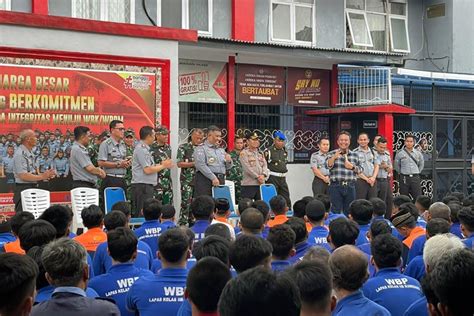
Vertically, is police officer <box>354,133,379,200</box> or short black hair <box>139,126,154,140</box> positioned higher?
short black hair <box>139,126,154,140</box>

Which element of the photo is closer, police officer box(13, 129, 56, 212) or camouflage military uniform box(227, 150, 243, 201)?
police officer box(13, 129, 56, 212)

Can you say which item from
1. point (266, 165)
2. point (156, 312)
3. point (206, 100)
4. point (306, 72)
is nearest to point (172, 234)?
point (156, 312)

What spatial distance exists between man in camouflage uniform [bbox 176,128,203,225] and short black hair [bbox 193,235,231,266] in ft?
23.3

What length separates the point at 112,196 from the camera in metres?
10.4

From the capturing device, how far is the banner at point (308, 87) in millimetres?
16625

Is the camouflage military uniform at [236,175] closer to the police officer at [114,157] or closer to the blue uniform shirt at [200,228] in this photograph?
the police officer at [114,157]

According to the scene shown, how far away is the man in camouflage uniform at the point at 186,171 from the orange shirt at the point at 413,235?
18.2 feet

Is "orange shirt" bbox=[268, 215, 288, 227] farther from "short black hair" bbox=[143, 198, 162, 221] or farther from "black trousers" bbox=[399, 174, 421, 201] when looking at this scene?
"black trousers" bbox=[399, 174, 421, 201]

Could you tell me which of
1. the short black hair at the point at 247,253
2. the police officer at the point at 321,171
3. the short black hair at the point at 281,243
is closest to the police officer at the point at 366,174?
the police officer at the point at 321,171

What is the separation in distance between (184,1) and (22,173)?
6781mm

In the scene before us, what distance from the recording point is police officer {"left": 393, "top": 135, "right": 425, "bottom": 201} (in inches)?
573

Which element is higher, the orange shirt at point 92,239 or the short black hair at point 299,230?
A: the short black hair at point 299,230

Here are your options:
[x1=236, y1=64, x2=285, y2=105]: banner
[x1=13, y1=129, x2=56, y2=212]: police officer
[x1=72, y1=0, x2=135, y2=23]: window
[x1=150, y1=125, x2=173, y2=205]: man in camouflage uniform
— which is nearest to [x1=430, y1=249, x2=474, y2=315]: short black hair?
[x1=13, y1=129, x2=56, y2=212]: police officer

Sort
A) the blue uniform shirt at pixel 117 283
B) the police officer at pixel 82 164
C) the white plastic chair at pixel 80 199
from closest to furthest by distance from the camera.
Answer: the blue uniform shirt at pixel 117 283 < the white plastic chair at pixel 80 199 < the police officer at pixel 82 164
